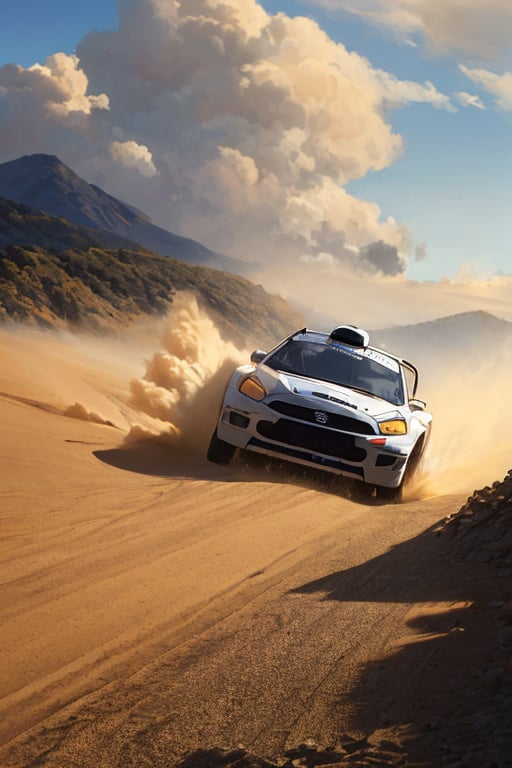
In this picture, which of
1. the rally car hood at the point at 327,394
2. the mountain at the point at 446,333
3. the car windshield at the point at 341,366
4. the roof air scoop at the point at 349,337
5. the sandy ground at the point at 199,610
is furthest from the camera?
the mountain at the point at 446,333

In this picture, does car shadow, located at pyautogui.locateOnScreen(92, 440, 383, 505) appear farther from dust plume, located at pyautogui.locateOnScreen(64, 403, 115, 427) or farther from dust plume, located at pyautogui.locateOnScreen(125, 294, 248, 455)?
dust plume, located at pyautogui.locateOnScreen(64, 403, 115, 427)

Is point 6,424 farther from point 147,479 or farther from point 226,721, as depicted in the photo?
point 226,721

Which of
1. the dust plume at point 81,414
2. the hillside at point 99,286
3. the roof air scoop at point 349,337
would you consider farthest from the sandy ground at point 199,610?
the hillside at point 99,286

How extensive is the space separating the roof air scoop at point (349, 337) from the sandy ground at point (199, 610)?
2.48 metres

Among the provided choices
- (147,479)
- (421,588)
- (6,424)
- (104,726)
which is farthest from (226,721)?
(6,424)

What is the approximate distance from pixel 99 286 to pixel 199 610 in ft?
241

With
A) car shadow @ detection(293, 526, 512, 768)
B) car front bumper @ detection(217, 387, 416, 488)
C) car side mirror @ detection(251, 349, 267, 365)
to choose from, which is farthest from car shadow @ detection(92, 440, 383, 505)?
car shadow @ detection(293, 526, 512, 768)

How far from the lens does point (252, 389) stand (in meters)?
10.5

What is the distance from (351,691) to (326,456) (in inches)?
229

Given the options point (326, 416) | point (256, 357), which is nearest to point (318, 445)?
point (326, 416)

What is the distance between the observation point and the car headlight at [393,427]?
10.4 metres

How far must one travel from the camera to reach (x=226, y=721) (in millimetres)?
4203

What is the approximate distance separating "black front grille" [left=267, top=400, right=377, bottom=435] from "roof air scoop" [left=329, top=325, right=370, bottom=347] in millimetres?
2075

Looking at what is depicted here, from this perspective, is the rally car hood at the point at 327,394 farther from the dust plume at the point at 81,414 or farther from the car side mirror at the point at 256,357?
the dust plume at the point at 81,414
